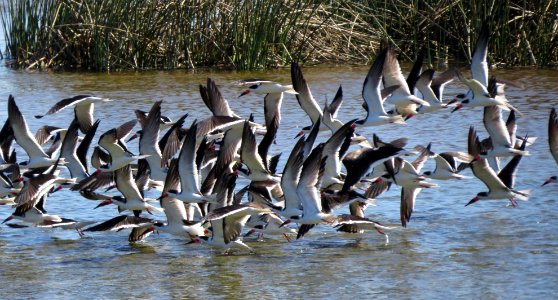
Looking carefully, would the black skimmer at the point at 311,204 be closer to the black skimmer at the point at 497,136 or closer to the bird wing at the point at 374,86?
the bird wing at the point at 374,86

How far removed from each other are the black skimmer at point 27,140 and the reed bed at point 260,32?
285 inches

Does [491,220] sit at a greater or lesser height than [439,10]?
lesser

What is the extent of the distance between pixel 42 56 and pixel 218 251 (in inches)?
415

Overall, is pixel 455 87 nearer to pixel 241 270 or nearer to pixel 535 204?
pixel 535 204

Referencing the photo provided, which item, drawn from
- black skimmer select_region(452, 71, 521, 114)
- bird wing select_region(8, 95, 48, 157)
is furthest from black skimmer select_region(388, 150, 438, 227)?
bird wing select_region(8, 95, 48, 157)

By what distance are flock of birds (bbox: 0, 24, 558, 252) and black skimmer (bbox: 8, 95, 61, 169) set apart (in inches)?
0.5

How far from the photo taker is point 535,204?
10.1 metres

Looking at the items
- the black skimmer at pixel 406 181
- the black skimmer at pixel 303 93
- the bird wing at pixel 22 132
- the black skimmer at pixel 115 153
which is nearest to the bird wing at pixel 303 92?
the black skimmer at pixel 303 93

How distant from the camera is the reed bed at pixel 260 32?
1709cm

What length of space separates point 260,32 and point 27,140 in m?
7.46

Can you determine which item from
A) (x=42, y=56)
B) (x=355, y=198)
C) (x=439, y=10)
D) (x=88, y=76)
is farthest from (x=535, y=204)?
(x=42, y=56)

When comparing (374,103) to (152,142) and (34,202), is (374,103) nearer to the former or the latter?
(152,142)

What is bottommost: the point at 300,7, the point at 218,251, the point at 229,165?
the point at 218,251

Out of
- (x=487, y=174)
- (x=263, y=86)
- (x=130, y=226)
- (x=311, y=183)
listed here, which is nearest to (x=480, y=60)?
(x=487, y=174)
